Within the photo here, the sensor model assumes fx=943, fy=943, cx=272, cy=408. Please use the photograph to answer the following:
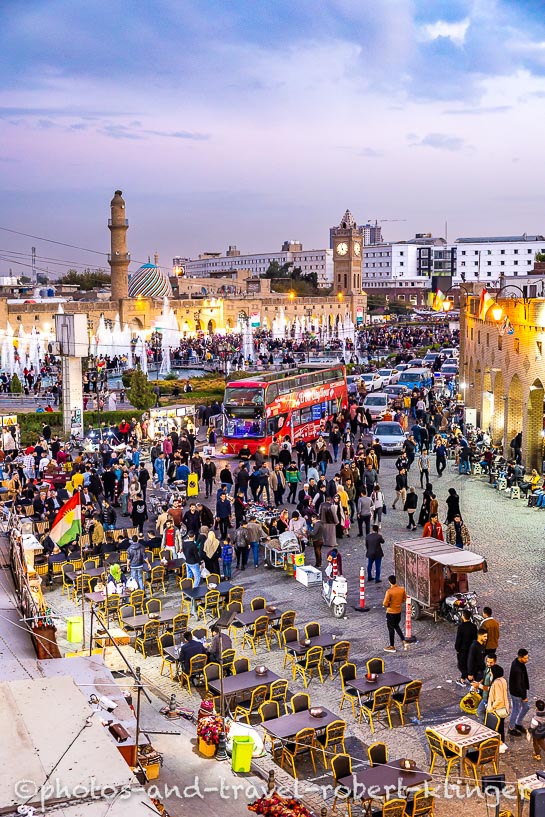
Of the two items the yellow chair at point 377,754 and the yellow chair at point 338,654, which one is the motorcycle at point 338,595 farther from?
the yellow chair at point 377,754

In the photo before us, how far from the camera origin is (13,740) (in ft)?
22.3

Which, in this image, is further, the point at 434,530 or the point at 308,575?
the point at 434,530

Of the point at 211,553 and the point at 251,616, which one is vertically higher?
the point at 211,553

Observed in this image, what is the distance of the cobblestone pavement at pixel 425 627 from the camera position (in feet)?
38.2

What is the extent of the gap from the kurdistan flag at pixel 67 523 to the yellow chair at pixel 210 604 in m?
2.53

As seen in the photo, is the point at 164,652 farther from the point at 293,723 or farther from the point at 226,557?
the point at 226,557

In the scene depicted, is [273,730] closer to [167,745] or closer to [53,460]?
[167,745]

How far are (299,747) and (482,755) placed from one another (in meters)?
2.09

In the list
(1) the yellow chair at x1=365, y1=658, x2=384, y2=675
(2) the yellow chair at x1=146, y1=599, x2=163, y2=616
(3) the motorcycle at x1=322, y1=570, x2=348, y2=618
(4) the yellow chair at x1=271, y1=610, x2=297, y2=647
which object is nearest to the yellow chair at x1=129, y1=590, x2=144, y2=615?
(2) the yellow chair at x1=146, y1=599, x2=163, y2=616

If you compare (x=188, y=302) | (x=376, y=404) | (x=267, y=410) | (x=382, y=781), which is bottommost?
(x=382, y=781)

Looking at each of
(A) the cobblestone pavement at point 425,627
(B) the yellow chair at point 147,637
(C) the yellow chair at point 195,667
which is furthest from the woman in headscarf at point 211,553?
(C) the yellow chair at point 195,667

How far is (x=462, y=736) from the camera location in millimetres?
10781

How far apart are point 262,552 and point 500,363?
1625 centimetres

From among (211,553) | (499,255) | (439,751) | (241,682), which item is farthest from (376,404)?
(499,255)
